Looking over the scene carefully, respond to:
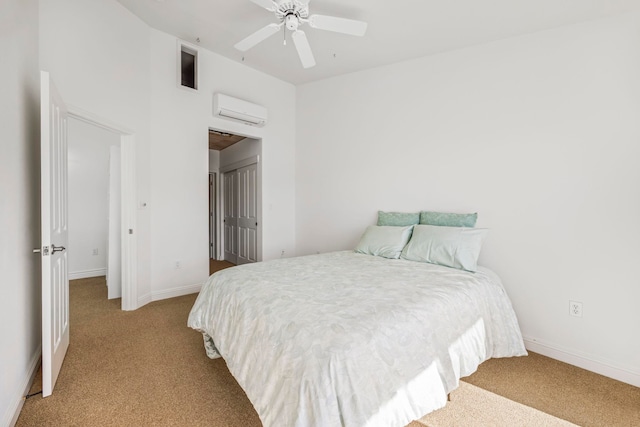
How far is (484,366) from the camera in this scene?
7.23 ft

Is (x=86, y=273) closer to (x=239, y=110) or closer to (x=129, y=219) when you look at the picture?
(x=129, y=219)

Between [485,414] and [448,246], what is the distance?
47.0 inches

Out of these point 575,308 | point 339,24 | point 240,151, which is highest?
point 339,24

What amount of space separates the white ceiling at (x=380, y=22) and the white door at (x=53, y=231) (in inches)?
61.3

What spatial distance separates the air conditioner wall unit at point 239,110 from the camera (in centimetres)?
375

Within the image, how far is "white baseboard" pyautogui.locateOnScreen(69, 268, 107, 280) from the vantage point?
4602 mm

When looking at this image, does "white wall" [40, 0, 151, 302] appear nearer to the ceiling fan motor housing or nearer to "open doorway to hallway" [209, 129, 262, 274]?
"open doorway to hallway" [209, 129, 262, 274]

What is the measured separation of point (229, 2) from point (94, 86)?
1.44m

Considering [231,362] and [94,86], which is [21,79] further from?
[231,362]

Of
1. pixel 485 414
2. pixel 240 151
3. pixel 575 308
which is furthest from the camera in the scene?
pixel 240 151

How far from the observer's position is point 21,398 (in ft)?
5.56

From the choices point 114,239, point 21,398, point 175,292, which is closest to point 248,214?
point 175,292

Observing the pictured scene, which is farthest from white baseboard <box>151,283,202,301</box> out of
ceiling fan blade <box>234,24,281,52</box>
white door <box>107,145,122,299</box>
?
ceiling fan blade <box>234,24,281,52</box>

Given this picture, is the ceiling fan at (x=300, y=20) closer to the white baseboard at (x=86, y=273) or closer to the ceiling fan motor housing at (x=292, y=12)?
the ceiling fan motor housing at (x=292, y=12)
